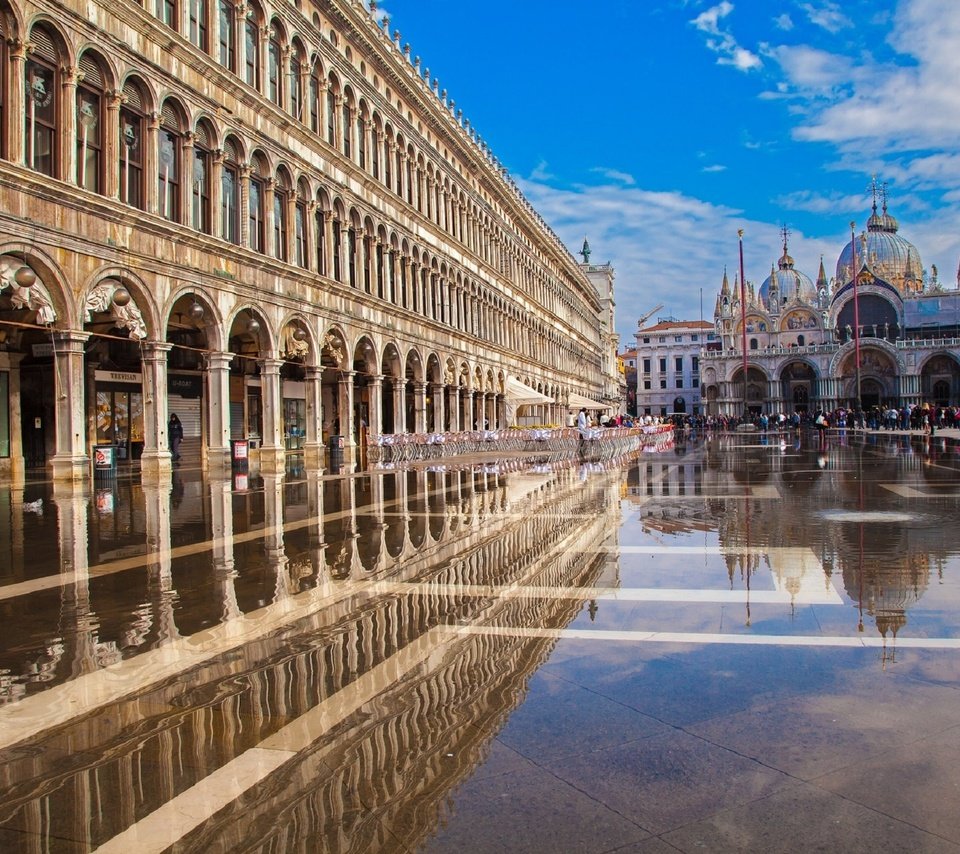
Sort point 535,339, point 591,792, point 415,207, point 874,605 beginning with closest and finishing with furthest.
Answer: point 591,792, point 874,605, point 415,207, point 535,339

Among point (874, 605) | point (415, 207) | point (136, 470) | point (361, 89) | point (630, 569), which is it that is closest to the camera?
point (874, 605)

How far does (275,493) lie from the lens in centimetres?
1795

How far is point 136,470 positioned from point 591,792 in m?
24.3

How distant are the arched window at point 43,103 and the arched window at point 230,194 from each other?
616 centimetres

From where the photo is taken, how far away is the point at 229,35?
82.5ft

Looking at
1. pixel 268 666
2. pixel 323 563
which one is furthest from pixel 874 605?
pixel 323 563

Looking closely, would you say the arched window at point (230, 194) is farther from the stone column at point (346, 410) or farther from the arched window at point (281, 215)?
the stone column at point (346, 410)

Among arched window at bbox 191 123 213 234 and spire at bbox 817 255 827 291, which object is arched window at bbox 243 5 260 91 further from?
spire at bbox 817 255 827 291

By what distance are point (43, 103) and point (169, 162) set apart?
4.19 m

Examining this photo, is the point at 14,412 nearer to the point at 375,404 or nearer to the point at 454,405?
the point at 375,404

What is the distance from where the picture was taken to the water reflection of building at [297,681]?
3.41m

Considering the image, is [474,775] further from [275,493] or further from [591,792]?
[275,493]

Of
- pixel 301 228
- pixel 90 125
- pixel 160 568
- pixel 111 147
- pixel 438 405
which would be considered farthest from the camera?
pixel 438 405

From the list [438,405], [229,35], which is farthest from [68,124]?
[438,405]
